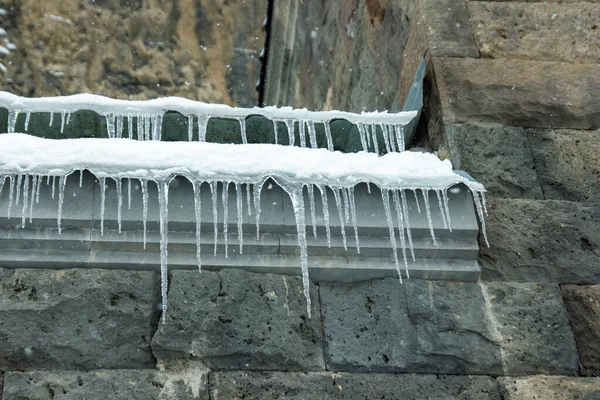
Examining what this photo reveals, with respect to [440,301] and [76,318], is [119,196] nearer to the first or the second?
[76,318]

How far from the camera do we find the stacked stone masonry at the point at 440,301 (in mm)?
2309

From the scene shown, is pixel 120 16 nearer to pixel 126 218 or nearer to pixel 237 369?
pixel 126 218

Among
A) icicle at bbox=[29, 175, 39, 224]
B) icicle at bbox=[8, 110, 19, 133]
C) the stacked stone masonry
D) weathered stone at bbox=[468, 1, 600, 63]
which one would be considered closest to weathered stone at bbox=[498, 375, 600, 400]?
the stacked stone masonry

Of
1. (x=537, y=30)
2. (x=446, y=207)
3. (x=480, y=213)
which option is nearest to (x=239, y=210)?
(x=446, y=207)

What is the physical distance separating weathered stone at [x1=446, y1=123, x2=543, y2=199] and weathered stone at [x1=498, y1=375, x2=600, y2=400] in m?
0.74

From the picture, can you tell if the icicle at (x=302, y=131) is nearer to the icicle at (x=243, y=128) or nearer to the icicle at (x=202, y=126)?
the icicle at (x=243, y=128)

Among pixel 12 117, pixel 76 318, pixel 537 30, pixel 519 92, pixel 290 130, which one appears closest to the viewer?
pixel 76 318

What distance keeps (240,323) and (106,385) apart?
467 mm

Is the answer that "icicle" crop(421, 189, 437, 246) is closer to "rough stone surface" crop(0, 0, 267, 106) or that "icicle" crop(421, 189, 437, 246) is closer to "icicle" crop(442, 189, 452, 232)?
"icicle" crop(442, 189, 452, 232)

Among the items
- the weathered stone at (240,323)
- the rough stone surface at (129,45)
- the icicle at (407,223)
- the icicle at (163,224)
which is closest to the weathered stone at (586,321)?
the icicle at (407,223)

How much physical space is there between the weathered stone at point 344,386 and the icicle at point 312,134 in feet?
3.55

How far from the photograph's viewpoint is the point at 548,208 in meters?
2.77

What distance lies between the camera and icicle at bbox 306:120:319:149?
9.93 feet

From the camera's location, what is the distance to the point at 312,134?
305 cm
